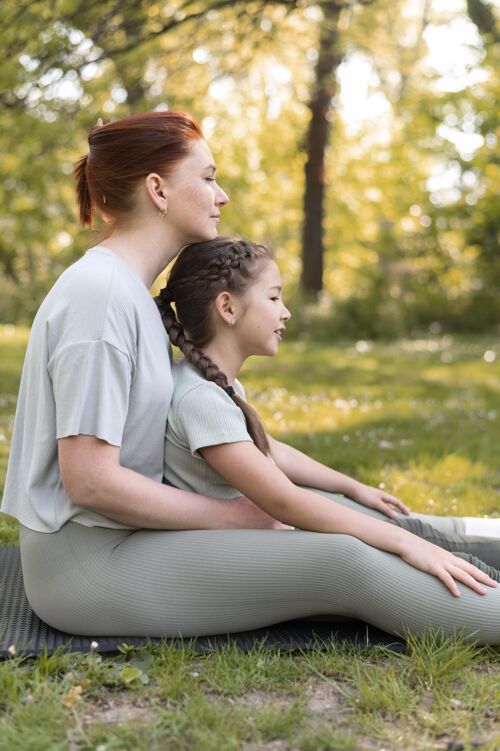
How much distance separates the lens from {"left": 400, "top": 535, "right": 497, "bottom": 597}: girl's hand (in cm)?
299

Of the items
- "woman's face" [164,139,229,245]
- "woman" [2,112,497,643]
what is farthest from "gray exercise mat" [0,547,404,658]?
"woman's face" [164,139,229,245]

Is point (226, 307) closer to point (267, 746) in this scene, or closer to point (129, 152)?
point (129, 152)

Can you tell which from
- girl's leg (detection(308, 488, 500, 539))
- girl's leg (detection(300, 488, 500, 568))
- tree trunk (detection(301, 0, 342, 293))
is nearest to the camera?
girl's leg (detection(300, 488, 500, 568))

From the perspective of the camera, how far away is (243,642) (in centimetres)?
307

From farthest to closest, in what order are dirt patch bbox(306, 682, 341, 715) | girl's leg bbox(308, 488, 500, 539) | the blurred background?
the blurred background, girl's leg bbox(308, 488, 500, 539), dirt patch bbox(306, 682, 341, 715)

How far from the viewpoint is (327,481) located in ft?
12.5

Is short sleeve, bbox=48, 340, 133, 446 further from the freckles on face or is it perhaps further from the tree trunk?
the tree trunk

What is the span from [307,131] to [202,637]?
17.3 metres

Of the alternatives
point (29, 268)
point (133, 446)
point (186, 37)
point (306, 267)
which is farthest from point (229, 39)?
point (29, 268)

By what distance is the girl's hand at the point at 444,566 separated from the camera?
9.80ft

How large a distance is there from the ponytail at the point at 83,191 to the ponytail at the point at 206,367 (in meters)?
0.41

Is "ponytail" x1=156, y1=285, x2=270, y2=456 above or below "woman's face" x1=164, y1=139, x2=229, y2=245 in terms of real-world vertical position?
below

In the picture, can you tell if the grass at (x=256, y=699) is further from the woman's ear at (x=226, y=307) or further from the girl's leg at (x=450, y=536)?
the woman's ear at (x=226, y=307)

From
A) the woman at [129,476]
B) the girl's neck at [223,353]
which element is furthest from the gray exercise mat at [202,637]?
the girl's neck at [223,353]
